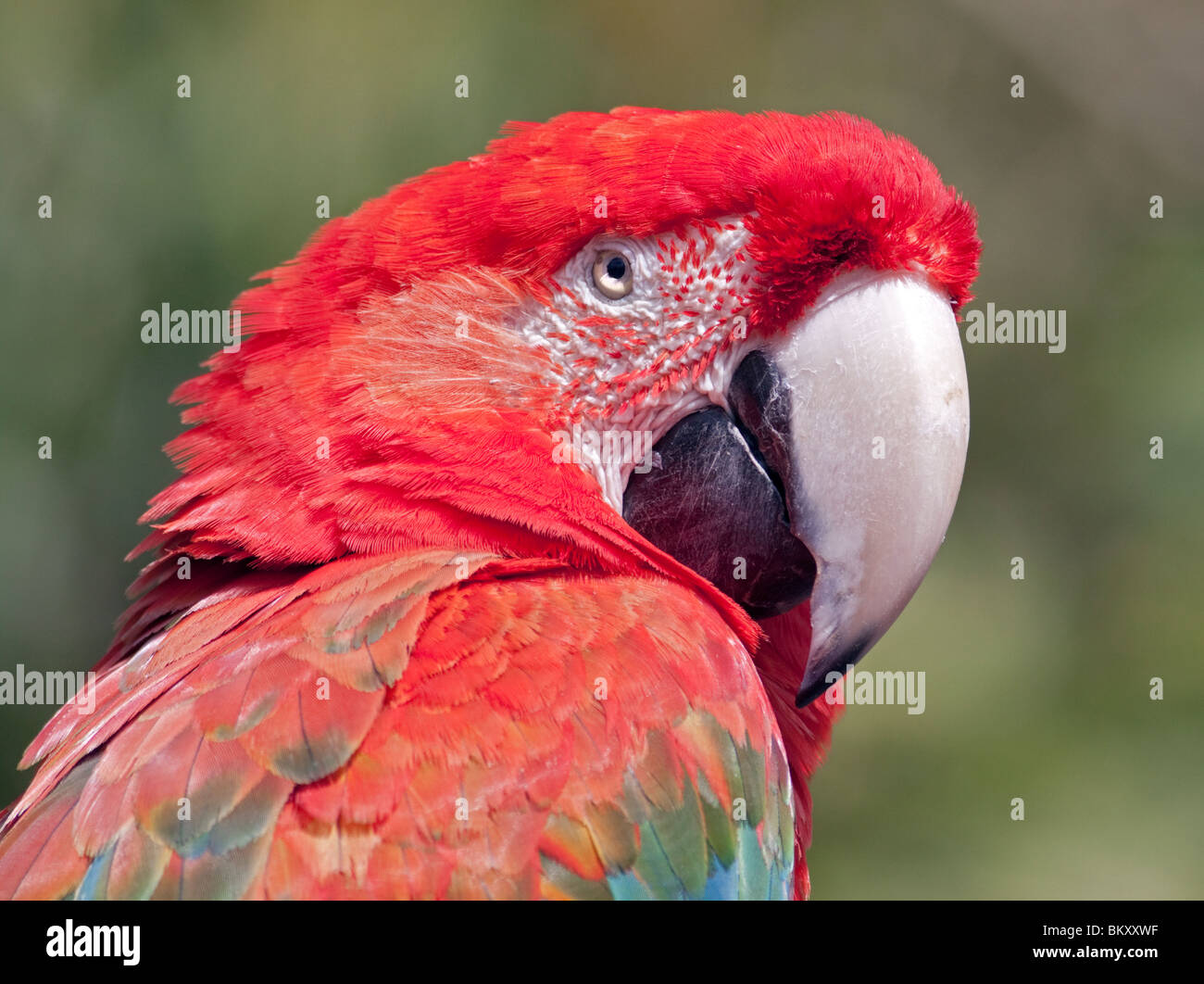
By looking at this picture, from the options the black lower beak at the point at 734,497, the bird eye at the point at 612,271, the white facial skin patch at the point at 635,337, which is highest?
the bird eye at the point at 612,271

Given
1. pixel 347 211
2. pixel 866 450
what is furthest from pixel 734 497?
pixel 347 211

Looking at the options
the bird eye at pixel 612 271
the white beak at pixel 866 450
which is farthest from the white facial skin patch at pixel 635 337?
the white beak at pixel 866 450

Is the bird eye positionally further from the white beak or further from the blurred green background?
the blurred green background

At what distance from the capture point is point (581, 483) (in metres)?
1.38

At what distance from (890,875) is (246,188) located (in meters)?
2.42

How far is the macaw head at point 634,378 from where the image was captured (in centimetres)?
136

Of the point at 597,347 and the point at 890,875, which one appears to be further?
the point at 890,875

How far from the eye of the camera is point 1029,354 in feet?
11.4

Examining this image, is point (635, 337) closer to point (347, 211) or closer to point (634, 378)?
point (634, 378)

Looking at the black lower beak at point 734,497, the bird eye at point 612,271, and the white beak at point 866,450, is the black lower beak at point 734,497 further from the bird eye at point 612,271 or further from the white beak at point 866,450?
the bird eye at point 612,271

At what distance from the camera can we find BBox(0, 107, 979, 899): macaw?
3.85 ft
